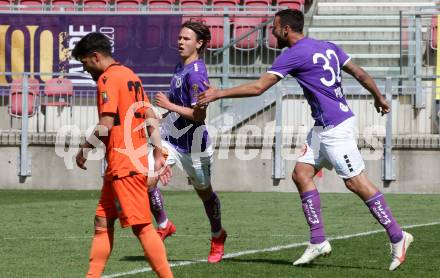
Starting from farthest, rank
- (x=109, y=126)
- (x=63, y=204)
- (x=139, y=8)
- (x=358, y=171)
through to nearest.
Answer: (x=139, y=8), (x=63, y=204), (x=358, y=171), (x=109, y=126)

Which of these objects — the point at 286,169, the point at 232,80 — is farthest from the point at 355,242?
the point at 232,80

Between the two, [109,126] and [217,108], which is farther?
[217,108]

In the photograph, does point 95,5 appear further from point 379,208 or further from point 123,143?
point 123,143

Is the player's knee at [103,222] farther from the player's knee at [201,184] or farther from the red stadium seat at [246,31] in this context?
the red stadium seat at [246,31]

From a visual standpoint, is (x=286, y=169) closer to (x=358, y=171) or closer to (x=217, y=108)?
(x=217, y=108)

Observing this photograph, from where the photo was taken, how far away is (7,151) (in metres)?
21.1

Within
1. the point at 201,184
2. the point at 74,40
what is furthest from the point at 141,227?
the point at 74,40

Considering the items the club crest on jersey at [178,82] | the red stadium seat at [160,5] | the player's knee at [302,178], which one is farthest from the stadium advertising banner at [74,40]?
the player's knee at [302,178]

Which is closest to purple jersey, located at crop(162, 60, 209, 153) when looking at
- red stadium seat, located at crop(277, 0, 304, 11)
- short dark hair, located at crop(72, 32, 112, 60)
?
short dark hair, located at crop(72, 32, 112, 60)

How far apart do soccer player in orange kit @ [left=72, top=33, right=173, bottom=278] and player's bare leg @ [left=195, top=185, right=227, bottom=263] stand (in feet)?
7.37

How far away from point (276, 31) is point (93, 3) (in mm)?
15931

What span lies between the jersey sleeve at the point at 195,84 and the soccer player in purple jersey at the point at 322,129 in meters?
0.60

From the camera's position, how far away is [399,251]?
31.5 feet

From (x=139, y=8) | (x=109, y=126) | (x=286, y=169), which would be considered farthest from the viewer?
(x=139, y=8)
